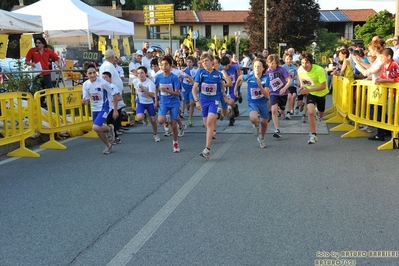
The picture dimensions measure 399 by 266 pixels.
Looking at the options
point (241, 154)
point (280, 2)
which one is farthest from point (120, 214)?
point (280, 2)

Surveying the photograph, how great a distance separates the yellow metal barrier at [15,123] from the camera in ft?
27.1

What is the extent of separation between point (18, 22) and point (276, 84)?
290 inches

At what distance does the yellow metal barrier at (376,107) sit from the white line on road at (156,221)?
3.40 metres

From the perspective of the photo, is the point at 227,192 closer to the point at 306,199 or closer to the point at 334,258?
the point at 306,199

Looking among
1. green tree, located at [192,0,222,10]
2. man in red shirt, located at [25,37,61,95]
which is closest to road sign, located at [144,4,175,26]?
green tree, located at [192,0,222,10]

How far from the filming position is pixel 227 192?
573 centimetres

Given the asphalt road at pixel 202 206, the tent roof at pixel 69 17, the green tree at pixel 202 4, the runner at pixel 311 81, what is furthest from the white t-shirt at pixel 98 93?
the green tree at pixel 202 4

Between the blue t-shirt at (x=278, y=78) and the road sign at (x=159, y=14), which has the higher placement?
the road sign at (x=159, y=14)

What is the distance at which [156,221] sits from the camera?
4742mm

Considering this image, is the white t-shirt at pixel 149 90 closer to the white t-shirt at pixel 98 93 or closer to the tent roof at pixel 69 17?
the white t-shirt at pixel 98 93

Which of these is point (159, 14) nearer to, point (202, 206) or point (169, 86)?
point (169, 86)

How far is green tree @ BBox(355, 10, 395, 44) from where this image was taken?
194 feet

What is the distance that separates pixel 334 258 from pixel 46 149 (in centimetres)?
678

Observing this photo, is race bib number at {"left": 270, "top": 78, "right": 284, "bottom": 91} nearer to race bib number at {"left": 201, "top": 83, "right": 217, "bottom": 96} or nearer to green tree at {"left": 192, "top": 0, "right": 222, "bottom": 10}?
race bib number at {"left": 201, "top": 83, "right": 217, "bottom": 96}
